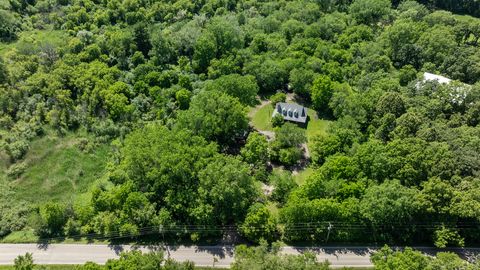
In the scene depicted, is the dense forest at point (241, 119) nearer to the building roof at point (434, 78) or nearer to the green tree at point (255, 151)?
the green tree at point (255, 151)

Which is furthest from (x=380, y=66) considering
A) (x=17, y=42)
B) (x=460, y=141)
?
(x=17, y=42)

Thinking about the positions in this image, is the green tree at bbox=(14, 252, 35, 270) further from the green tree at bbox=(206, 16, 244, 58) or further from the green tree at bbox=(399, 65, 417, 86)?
the green tree at bbox=(399, 65, 417, 86)

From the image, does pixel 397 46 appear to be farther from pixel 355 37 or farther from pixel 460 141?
pixel 460 141

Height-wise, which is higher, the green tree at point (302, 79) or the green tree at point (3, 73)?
the green tree at point (3, 73)

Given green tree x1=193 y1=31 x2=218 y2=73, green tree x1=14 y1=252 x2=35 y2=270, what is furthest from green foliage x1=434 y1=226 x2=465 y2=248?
green tree x1=193 y1=31 x2=218 y2=73

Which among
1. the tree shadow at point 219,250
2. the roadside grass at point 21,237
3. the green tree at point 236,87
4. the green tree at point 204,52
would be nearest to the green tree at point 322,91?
the green tree at point 236,87
